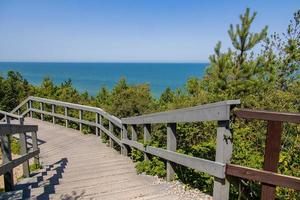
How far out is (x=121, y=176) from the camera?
16.9 ft

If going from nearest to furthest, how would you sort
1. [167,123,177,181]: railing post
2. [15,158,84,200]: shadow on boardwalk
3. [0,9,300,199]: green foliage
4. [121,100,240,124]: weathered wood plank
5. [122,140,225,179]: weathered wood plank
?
[121,100,240,124]: weathered wood plank < [122,140,225,179]: weathered wood plank < [0,9,300,199]: green foliage < [15,158,84,200]: shadow on boardwalk < [167,123,177,181]: railing post

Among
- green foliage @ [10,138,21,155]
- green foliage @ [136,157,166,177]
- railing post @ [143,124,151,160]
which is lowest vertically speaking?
green foliage @ [10,138,21,155]

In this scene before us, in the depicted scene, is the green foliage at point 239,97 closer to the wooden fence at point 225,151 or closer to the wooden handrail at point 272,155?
the wooden fence at point 225,151

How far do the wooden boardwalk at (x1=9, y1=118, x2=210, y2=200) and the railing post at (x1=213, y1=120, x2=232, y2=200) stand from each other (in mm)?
567

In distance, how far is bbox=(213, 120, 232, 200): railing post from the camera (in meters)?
3.15

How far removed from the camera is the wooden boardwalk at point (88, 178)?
13.8 ft

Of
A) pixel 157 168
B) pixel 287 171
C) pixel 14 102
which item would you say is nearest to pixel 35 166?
pixel 157 168

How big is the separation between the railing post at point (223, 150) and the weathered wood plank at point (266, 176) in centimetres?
12

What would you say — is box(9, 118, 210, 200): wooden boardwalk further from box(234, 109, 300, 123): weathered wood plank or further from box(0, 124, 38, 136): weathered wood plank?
box(234, 109, 300, 123): weathered wood plank

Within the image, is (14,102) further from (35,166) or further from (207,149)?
(207,149)

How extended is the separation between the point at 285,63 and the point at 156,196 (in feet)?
19.7

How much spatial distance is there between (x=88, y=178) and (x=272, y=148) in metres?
3.38

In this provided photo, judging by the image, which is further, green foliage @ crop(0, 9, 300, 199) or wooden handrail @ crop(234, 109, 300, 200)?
green foliage @ crop(0, 9, 300, 199)

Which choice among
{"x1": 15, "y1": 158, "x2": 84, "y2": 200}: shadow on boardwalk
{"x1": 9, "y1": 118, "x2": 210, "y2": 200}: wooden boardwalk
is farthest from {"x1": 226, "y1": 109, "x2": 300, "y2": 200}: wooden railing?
{"x1": 15, "y1": 158, "x2": 84, "y2": 200}: shadow on boardwalk
